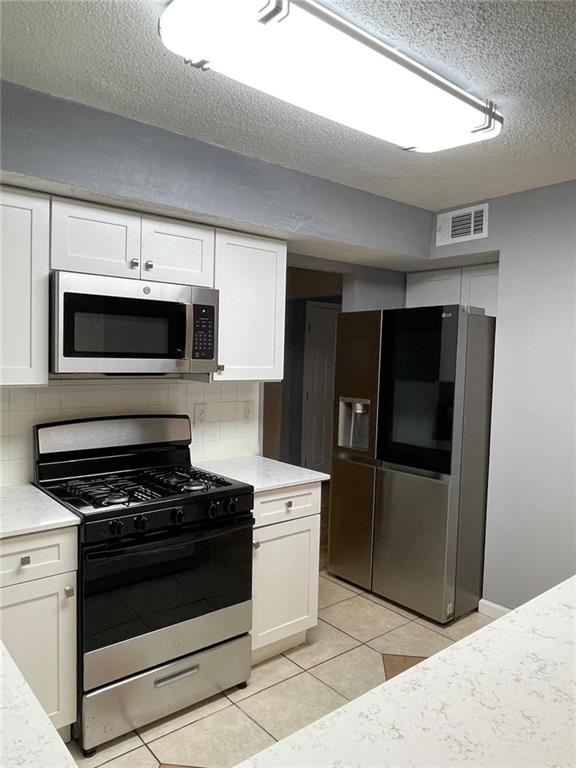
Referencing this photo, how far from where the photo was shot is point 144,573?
2.22m

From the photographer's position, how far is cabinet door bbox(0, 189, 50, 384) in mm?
2129

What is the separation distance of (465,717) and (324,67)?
1.58 metres

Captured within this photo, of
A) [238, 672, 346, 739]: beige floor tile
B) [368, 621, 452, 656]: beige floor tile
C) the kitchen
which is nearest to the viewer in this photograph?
the kitchen

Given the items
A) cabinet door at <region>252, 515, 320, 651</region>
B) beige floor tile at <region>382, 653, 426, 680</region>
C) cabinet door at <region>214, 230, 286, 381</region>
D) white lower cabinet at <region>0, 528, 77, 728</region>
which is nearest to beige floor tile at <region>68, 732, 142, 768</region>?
white lower cabinet at <region>0, 528, 77, 728</region>

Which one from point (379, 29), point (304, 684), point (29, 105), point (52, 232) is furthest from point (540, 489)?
point (29, 105)

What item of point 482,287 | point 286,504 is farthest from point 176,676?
point 482,287

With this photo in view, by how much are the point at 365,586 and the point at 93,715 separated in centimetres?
191

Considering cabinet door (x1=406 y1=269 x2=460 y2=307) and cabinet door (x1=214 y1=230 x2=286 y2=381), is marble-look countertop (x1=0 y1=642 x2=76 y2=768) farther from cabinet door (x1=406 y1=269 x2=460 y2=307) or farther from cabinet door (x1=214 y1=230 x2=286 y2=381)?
cabinet door (x1=406 y1=269 x2=460 y2=307)

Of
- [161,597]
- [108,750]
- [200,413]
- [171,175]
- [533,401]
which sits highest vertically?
[171,175]

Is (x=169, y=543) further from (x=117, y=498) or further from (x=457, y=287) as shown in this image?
(x=457, y=287)

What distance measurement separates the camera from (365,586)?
11.8 feet

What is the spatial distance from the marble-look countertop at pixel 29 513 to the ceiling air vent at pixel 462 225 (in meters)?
2.63

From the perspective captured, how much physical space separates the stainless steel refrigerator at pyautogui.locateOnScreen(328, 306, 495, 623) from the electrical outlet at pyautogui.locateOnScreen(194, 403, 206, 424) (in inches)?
39.8

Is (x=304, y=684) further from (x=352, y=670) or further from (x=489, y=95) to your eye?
(x=489, y=95)
